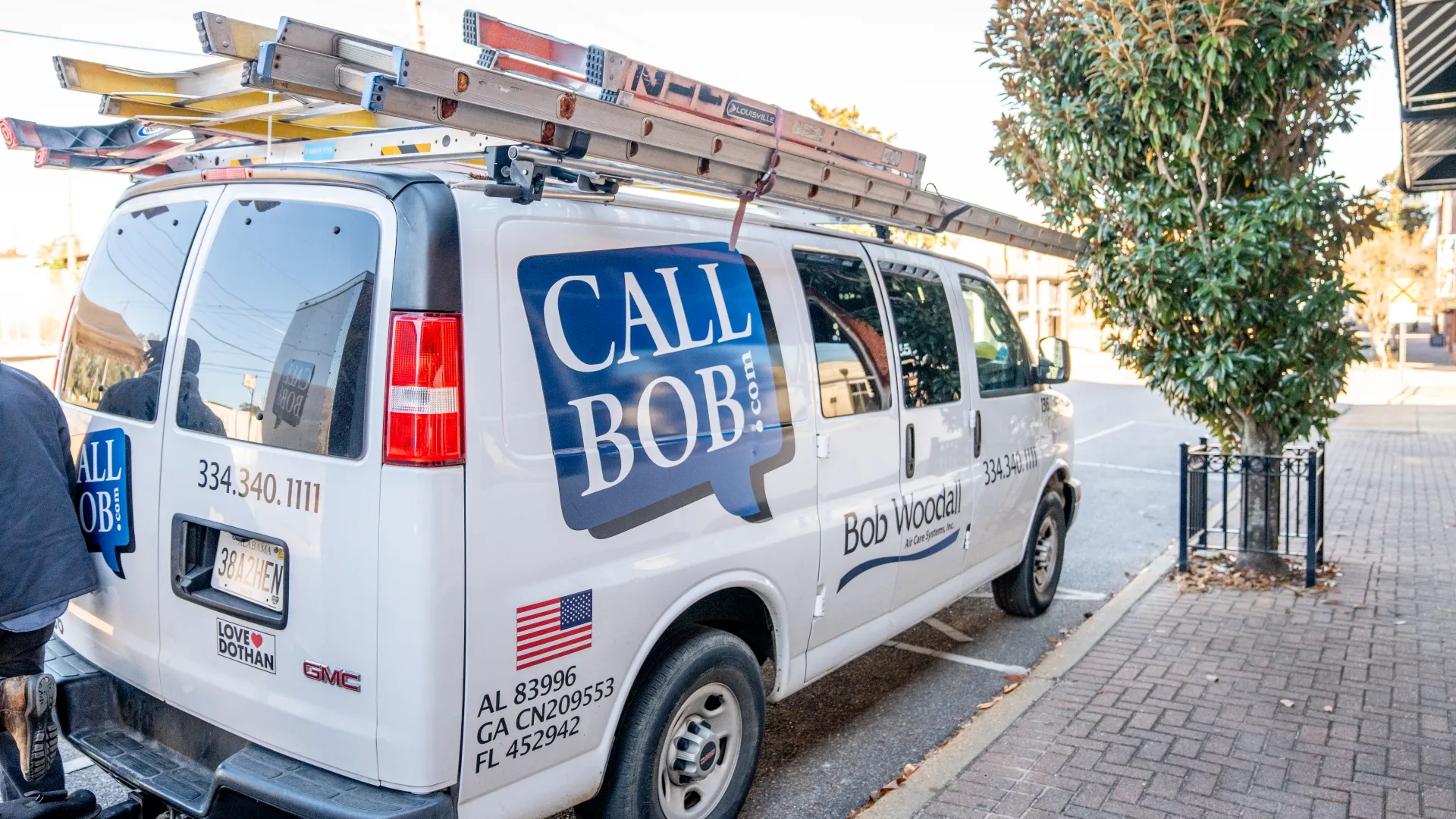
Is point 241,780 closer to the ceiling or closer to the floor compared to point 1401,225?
closer to the floor

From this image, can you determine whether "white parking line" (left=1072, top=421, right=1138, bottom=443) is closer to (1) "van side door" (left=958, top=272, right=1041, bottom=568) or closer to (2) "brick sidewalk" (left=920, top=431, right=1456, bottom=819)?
(2) "brick sidewalk" (left=920, top=431, right=1456, bottom=819)

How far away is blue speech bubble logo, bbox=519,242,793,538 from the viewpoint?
291 cm

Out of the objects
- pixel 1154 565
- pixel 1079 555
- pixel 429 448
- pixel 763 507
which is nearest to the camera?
pixel 429 448

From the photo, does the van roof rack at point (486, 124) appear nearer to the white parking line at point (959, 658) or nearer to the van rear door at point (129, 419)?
the van rear door at point (129, 419)

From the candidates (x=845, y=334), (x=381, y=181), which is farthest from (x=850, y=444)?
(x=381, y=181)

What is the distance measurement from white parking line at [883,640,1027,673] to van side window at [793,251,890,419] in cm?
200

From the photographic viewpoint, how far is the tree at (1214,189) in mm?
6312

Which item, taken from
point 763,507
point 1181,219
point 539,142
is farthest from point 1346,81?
point 539,142

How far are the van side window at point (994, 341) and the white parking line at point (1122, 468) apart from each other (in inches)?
296

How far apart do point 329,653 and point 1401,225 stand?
8.27 m

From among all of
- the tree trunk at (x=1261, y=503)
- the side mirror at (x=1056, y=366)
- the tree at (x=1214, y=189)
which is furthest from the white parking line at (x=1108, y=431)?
the side mirror at (x=1056, y=366)

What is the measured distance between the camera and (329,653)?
2650 millimetres

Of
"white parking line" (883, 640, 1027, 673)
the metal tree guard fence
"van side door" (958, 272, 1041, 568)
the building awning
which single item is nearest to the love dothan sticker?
"van side door" (958, 272, 1041, 568)

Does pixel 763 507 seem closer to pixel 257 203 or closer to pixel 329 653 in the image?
pixel 329 653
